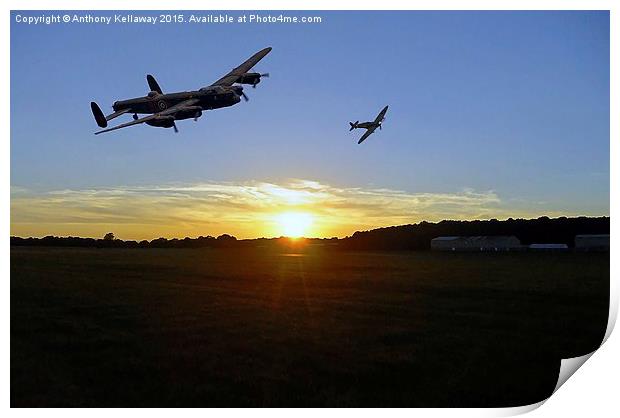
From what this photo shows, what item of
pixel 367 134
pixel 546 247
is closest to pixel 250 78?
pixel 367 134

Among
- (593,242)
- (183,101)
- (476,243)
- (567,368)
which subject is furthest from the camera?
(476,243)

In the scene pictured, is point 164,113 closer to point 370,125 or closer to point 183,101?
point 183,101

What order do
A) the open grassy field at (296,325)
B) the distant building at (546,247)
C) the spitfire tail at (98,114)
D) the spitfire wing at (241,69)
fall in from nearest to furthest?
the open grassy field at (296,325)
the spitfire tail at (98,114)
the spitfire wing at (241,69)
the distant building at (546,247)

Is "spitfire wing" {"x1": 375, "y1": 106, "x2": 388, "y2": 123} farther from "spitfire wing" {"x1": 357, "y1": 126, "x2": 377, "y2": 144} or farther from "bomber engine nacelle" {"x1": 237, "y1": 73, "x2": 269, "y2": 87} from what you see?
"bomber engine nacelle" {"x1": 237, "y1": 73, "x2": 269, "y2": 87}

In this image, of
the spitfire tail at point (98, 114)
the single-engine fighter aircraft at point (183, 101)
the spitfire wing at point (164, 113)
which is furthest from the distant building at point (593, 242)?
the spitfire tail at point (98, 114)

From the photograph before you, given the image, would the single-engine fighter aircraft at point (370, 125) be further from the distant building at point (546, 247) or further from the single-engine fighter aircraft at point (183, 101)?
the distant building at point (546, 247)
